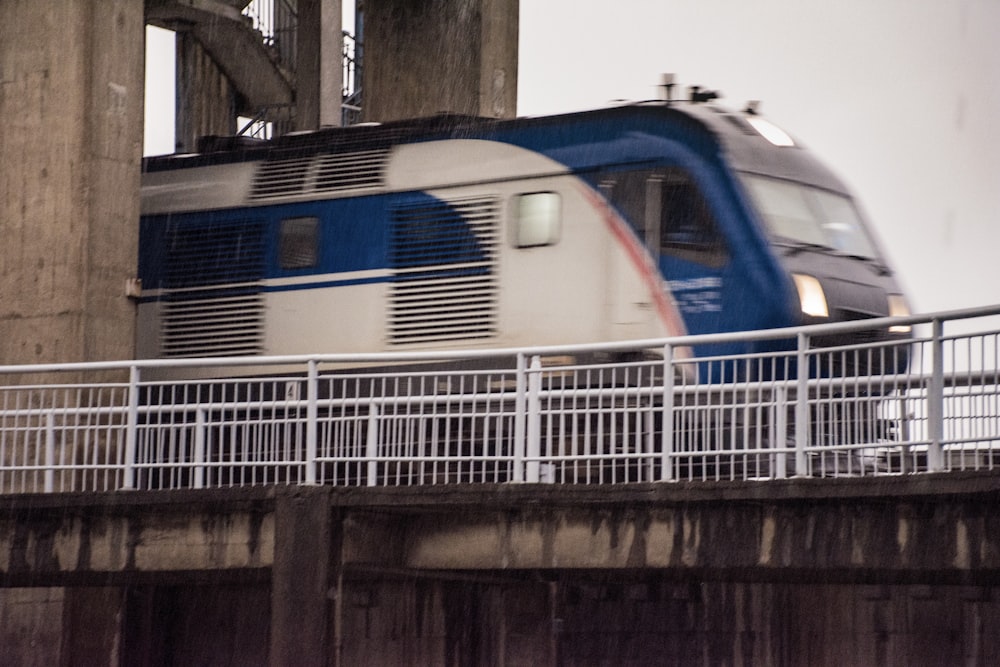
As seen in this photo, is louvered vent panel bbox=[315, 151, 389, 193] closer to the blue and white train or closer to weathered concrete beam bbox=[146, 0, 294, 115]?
the blue and white train

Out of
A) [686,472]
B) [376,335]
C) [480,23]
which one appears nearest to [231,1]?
[480,23]

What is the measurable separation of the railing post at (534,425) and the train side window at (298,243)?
5.73 metres

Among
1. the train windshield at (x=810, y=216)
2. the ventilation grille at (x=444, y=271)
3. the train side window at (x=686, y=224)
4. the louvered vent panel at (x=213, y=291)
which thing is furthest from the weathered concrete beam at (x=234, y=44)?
the train windshield at (x=810, y=216)

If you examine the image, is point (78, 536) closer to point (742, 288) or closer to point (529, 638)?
point (529, 638)

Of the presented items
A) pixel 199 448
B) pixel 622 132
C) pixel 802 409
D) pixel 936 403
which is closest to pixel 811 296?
pixel 622 132

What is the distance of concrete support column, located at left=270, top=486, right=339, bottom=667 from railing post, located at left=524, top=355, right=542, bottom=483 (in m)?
1.64

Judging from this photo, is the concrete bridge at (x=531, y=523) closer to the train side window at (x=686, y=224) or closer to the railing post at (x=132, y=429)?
the railing post at (x=132, y=429)

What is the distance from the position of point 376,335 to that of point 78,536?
170 inches

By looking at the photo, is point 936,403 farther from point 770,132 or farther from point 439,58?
point 439,58

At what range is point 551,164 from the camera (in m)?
17.8

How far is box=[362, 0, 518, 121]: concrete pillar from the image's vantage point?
23.8 m

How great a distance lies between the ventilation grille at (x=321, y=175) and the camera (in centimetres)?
1906

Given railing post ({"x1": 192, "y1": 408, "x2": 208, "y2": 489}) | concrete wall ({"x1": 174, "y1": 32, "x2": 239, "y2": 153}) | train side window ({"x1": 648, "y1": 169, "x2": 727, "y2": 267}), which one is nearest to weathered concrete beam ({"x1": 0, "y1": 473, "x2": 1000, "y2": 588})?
railing post ({"x1": 192, "y1": 408, "x2": 208, "y2": 489})

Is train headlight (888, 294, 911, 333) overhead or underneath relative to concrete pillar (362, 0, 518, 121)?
underneath
